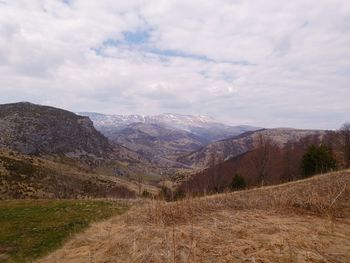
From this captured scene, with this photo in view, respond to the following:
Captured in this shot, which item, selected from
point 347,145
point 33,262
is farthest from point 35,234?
point 347,145

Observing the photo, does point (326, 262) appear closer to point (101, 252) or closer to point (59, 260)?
point (101, 252)

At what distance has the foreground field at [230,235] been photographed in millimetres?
6387

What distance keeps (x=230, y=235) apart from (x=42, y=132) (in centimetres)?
17716

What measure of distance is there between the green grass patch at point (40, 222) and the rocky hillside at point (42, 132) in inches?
5489

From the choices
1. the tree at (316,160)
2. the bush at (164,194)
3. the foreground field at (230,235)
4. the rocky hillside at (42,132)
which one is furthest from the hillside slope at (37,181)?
the rocky hillside at (42,132)

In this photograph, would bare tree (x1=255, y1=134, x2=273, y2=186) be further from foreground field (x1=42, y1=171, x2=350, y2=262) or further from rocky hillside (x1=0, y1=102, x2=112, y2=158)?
rocky hillside (x1=0, y1=102, x2=112, y2=158)

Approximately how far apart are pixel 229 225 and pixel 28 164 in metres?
90.5

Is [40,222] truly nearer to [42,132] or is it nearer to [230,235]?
[230,235]

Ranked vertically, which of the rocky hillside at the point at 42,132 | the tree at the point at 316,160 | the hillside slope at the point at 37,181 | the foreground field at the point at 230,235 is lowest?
the hillside slope at the point at 37,181

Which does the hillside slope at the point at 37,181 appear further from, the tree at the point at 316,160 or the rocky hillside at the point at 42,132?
the rocky hillside at the point at 42,132

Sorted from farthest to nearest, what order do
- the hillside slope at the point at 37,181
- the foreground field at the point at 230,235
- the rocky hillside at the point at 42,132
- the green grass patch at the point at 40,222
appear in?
the rocky hillside at the point at 42,132
the hillside slope at the point at 37,181
the green grass patch at the point at 40,222
the foreground field at the point at 230,235

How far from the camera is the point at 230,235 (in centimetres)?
759

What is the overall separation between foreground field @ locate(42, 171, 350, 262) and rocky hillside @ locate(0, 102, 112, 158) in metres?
150

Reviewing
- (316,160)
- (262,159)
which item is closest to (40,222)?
(316,160)
